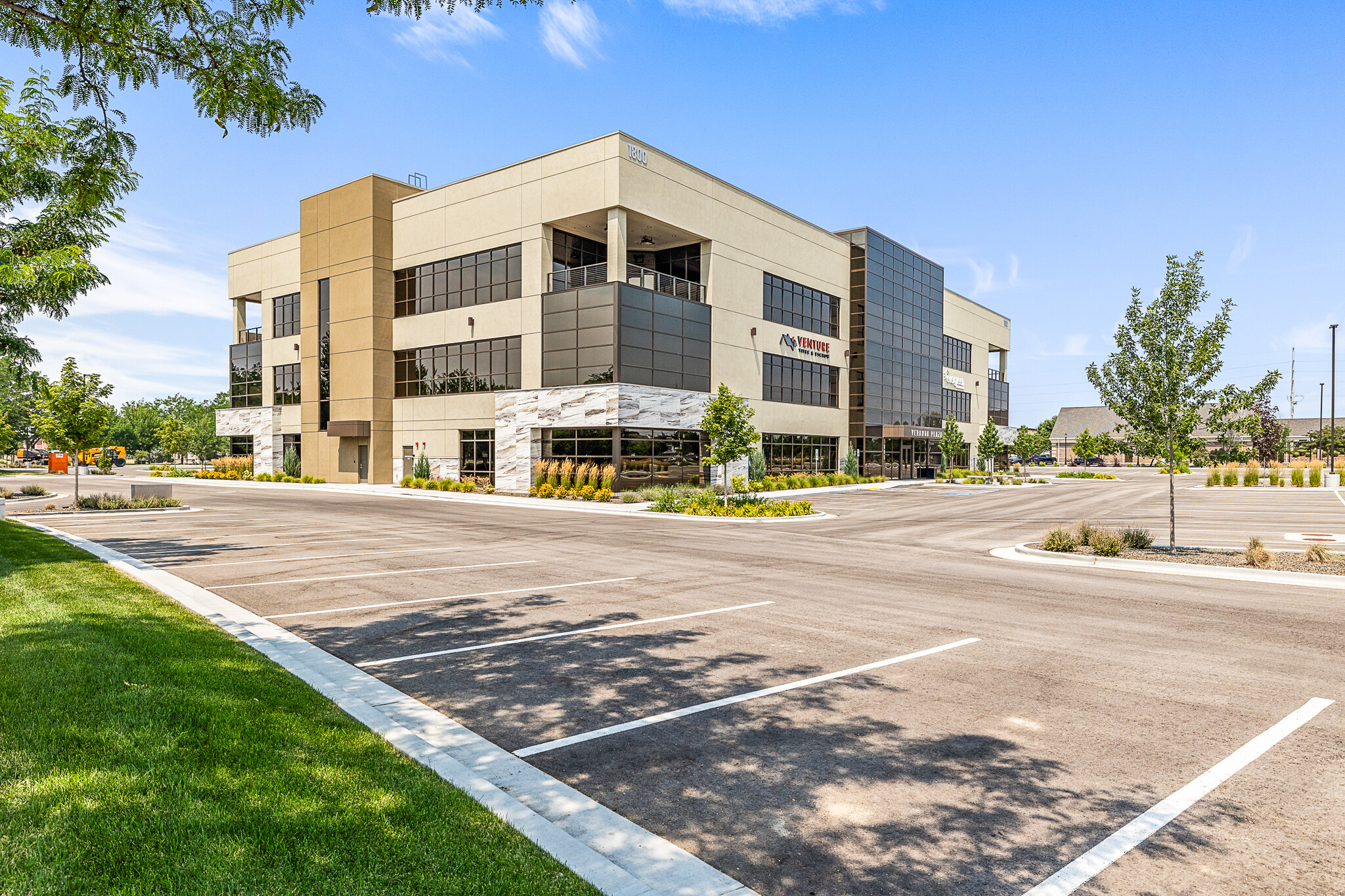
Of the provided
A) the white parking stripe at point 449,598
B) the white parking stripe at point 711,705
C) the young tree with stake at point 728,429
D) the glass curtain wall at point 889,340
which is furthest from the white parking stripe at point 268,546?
the glass curtain wall at point 889,340

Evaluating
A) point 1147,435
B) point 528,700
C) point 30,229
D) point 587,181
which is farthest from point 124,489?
point 1147,435

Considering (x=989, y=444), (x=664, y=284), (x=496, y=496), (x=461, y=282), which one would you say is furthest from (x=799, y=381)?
(x=461, y=282)

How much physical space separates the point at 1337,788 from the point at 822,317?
4347cm

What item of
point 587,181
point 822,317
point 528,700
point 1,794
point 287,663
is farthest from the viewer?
point 822,317

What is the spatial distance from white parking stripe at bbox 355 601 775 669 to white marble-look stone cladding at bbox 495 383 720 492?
911 inches

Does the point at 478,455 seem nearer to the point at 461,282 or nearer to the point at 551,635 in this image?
the point at 461,282

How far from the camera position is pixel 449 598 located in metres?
10.1

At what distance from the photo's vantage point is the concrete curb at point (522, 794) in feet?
11.5

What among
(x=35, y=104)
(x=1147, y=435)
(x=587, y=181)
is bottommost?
(x=1147, y=435)

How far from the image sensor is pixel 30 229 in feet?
32.0

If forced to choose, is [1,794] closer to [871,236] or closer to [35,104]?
[35,104]

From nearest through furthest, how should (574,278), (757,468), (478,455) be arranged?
(574,278) → (757,468) → (478,455)

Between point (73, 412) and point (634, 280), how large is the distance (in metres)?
22.0

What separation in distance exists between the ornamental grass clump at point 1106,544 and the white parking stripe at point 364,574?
457 inches
